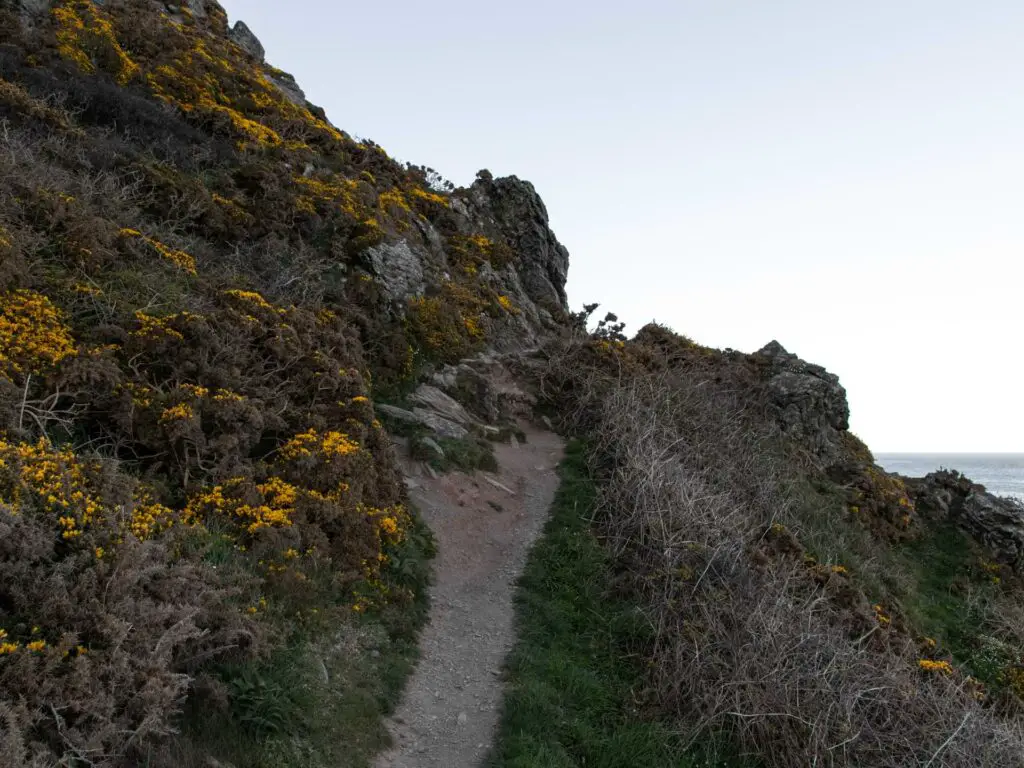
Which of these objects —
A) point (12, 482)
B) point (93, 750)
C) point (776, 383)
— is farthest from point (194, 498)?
point (776, 383)

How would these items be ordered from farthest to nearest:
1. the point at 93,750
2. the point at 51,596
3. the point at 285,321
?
the point at 285,321 < the point at 51,596 < the point at 93,750

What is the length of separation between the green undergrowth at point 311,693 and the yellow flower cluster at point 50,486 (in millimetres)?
1335

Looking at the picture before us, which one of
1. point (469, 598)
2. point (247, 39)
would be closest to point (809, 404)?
point (469, 598)

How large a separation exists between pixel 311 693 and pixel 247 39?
28483 mm

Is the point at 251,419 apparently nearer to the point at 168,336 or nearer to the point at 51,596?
the point at 168,336

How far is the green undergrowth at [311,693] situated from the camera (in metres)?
4.82

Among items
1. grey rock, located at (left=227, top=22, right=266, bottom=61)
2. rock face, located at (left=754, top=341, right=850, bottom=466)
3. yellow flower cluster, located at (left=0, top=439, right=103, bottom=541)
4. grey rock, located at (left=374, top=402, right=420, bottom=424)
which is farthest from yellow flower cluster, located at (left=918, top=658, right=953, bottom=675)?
grey rock, located at (left=227, top=22, right=266, bottom=61)

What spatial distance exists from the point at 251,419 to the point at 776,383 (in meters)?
16.3

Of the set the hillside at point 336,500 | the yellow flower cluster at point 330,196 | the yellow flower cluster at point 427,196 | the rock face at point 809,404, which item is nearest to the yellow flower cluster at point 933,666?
the hillside at point 336,500

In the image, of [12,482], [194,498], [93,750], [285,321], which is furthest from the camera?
[285,321]

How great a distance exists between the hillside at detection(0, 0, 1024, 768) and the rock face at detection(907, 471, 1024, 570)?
8 cm

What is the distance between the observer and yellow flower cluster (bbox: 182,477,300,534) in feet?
22.5

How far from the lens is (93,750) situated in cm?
388

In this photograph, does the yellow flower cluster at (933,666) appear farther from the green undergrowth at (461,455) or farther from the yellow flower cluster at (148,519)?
the yellow flower cluster at (148,519)
